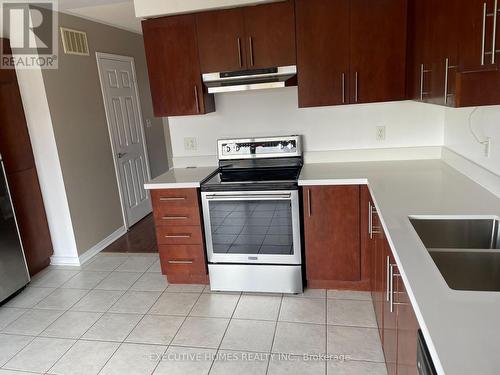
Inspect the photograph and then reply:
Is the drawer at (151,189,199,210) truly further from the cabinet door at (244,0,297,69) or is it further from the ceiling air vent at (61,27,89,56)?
the ceiling air vent at (61,27,89,56)

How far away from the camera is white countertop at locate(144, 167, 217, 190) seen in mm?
2816

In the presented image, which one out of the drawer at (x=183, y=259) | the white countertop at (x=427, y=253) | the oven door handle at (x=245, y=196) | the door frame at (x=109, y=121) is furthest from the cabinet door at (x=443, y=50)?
the door frame at (x=109, y=121)

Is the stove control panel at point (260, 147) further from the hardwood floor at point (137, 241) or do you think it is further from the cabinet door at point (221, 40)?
the hardwood floor at point (137, 241)

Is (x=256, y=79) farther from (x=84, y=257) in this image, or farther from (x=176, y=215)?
(x=84, y=257)

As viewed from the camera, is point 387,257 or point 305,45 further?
point 305,45

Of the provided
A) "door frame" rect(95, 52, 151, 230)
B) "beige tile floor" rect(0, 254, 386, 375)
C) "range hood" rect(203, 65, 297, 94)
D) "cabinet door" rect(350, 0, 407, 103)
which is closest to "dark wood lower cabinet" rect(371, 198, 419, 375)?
"beige tile floor" rect(0, 254, 386, 375)

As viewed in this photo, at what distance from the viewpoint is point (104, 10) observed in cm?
366

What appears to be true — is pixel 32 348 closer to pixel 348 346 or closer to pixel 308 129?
pixel 348 346

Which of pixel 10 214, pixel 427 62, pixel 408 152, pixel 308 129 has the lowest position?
pixel 10 214

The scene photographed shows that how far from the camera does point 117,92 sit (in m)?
4.40

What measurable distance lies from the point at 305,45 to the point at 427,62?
91 centimetres

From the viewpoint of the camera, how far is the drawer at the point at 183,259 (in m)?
2.98

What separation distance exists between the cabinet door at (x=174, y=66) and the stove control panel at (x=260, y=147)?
378mm

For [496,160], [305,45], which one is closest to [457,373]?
[496,160]
